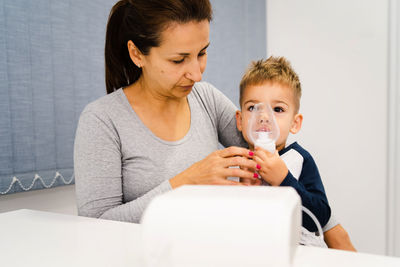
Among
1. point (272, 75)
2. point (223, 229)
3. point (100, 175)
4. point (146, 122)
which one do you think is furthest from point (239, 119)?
point (223, 229)

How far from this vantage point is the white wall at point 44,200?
1527 millimetres

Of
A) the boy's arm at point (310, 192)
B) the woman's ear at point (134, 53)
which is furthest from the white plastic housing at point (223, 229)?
the woman's ear at point (134, 53)

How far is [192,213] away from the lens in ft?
1.39

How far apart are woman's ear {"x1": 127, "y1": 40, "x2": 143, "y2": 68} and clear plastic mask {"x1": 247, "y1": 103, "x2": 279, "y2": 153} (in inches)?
18.4

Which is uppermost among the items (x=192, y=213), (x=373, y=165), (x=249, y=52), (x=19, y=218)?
(x=249, y=52)

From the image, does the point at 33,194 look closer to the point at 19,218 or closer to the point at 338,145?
the point at 19,218

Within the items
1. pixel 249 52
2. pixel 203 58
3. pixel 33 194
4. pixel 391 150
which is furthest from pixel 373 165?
pixel 33 194

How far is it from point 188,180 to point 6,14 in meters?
1.05

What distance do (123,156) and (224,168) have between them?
39 cm

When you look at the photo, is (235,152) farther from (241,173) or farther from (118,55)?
(118,55)

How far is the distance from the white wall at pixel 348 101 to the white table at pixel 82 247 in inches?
88.1

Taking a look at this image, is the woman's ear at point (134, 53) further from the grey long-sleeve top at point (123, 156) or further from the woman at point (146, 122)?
the grey long-sleeve top at point (123, 156)

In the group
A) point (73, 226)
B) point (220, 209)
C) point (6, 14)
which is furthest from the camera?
point (6, 14)

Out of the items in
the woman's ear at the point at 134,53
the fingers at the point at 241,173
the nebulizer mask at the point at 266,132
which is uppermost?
the woman's ear at the point at 134,53
